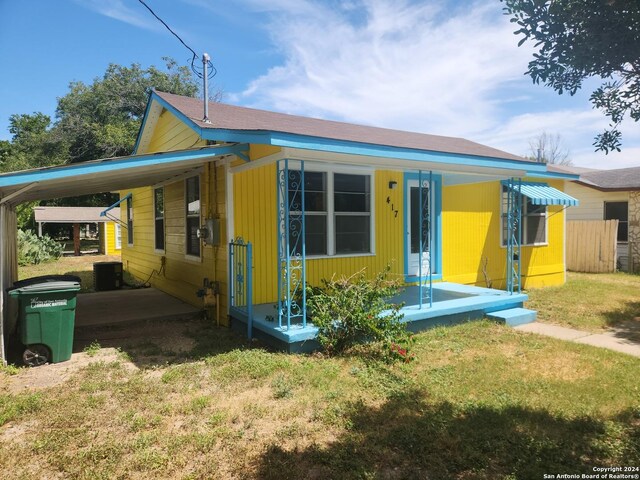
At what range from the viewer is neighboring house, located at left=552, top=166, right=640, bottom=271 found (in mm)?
13938

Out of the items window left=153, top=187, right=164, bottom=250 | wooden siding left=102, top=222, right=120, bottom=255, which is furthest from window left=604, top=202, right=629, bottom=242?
wooden siding left=102, top=222, right=120, bottom=255

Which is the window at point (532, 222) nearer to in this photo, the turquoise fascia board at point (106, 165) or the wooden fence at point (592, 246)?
the wooden fence at point (592, 246)

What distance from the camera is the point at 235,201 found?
634 cm

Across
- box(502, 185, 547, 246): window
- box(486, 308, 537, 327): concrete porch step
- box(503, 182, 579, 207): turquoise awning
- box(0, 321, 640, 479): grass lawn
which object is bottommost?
box(0, 321, 640, 479): grass lawn

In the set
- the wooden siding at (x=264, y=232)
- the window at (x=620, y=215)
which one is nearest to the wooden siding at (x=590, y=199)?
the window at (x=620, y=215)

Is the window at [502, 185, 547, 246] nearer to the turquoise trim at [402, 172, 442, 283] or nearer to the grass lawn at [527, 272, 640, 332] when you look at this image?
the grass lawn at [527, 272, 640, 332]

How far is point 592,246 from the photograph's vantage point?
13.8 metres

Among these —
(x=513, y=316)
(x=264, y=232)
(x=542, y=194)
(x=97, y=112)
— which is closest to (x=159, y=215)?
(x=264, y=232)

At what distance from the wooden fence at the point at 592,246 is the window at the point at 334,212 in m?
10.3

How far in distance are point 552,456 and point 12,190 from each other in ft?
21.6

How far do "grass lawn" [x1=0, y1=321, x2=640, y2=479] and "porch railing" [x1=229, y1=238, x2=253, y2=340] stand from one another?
0.80m

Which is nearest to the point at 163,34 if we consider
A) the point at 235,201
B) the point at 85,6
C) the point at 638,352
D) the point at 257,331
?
the point at 85,6

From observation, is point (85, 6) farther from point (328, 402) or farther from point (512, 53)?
point (328, 402)

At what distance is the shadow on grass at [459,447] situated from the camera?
9.11ft
